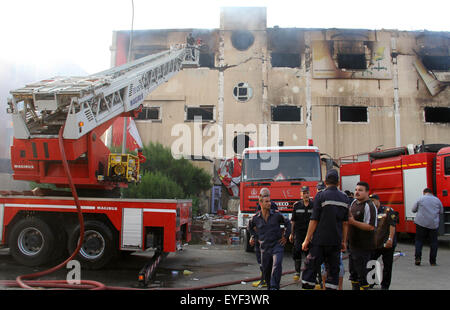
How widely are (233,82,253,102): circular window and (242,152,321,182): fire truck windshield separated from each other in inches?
549

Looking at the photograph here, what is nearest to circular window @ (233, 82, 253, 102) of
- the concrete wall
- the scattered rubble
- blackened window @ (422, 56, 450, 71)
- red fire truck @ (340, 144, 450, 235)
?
the concrete wall

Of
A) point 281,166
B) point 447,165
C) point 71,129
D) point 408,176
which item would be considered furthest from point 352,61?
point 71,129

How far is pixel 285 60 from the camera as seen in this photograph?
23.7m

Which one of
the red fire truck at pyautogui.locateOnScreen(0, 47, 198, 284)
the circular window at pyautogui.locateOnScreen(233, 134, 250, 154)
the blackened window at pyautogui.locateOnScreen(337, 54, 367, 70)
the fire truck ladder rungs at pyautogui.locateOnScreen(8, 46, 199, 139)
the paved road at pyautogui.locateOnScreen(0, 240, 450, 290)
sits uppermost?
the blackened window at pyautogui.locateOnScreen(337, 54, 367, 70)

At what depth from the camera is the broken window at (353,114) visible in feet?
75.1

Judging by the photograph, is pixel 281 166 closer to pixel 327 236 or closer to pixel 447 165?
pixel 327 236

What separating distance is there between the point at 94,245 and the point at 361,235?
486 cm

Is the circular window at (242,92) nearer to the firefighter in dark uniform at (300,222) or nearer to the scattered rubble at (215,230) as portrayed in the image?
the scattered rubble at (215,230)

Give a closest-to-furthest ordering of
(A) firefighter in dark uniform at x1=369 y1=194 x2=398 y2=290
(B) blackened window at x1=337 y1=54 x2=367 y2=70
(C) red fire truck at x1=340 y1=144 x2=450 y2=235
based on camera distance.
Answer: (A) firefighter in dark uniform at x1=369 y1=194 x2=398 y2=290, (C) red fire truck at x1=340 y1=144 x2=450 y2=235, (B) blackened window at x1=337 y1=54 x2=367 y2=70

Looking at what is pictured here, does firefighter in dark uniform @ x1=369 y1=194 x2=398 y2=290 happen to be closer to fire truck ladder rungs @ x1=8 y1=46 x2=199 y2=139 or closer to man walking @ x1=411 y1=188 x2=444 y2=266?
man walking @ x1=411 y1=188 x2=444 y2=266

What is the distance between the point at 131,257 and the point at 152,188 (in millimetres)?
6568

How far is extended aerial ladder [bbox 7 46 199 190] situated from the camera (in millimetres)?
6773

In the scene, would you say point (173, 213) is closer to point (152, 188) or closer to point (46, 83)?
point (46, 83)

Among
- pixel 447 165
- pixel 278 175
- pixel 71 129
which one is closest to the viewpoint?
pixel 71 129
